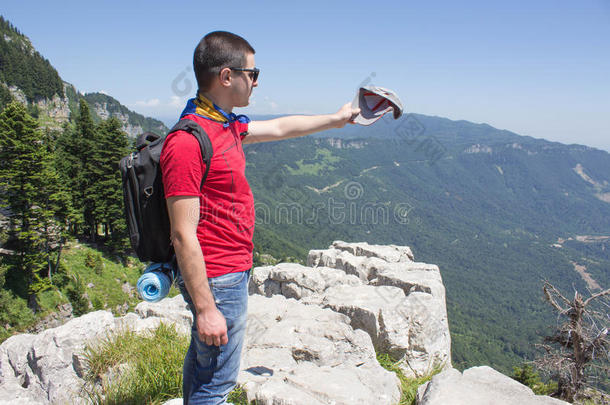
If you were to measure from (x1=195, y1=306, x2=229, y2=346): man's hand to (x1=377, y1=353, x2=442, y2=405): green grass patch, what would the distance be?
3077mm

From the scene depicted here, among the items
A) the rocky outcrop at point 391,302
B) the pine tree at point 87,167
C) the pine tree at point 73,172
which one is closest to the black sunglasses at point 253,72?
the rocky outcrop at point 391,302

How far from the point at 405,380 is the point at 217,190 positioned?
16.6 ft

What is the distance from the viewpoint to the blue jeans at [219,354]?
241cm

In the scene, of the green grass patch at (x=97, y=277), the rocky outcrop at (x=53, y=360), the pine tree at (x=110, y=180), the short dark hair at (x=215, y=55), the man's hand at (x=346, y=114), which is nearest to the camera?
the short dark hair at (x=215, y=55)

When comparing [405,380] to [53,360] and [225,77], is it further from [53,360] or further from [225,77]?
[53,360]

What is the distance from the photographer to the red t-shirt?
6.64 feet

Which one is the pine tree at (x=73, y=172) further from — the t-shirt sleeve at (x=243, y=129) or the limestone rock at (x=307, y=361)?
the t-shirt sleeve at (x=243, y=129)

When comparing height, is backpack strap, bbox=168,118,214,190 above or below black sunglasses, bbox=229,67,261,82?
below

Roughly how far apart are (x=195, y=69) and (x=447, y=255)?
210110mm

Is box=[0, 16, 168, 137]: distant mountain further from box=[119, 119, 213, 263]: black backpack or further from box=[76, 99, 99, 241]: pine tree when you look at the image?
box=[119, 119, 213, 263]: black backpack

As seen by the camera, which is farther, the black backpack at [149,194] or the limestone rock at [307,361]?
the limestone rock at [307,361]

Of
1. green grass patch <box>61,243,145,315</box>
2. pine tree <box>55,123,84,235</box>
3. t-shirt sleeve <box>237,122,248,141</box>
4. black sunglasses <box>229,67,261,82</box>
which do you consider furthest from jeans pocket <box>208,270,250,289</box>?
pine tree <box>55,123,84,235</box>

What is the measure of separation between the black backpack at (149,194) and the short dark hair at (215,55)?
412 mm

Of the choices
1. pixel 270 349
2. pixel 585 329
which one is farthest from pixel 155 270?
pixel 585 329
